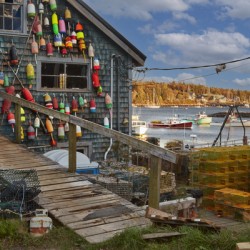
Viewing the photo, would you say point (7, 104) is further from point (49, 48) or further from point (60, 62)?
point (60, 62)

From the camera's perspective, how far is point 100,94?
15.9m

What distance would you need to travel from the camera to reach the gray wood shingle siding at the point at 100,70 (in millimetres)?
14469

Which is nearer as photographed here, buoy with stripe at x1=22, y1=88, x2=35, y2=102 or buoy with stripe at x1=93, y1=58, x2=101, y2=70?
buoy with stripe at x1=22, y1=88, x2=35, y2=102

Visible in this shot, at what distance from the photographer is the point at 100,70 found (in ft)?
52.3

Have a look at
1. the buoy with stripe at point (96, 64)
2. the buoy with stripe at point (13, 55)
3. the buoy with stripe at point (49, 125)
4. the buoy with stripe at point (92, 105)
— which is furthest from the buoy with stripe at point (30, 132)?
the buoy with stripe at point (96, 64)

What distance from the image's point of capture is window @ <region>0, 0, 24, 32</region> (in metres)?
14.4

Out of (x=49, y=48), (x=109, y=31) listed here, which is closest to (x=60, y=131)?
(x=49, y=48)

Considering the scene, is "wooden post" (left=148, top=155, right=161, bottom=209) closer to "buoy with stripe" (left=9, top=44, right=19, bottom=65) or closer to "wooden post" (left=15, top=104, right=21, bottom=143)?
"wooden post" (left=15, top=104, right=21, bottom=143)

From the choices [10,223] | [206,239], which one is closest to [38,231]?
[10,223]

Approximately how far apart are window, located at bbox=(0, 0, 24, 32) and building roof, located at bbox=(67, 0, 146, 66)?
1.66m

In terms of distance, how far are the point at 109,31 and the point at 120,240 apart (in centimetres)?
1140

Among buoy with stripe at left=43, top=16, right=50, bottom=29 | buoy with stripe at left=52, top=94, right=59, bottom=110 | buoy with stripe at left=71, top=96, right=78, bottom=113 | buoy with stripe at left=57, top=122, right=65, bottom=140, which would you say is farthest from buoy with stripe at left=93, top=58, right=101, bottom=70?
buoy with stripe at left=57, top=122, right=65, bottom=140

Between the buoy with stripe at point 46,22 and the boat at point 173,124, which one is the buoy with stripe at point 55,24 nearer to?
the buoy with stripe at point 46,22

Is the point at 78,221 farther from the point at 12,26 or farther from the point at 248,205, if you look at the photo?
the point at 12,26
